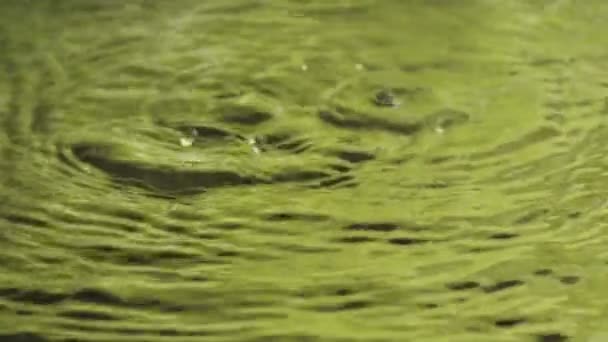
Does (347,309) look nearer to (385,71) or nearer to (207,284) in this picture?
(207,284)

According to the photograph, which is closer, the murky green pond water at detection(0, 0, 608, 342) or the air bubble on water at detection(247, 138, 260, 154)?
the murky green pond water at detection(0, 0, 608, 342)

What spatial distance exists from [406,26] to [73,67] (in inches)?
12.1

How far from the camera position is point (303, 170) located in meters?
0.68

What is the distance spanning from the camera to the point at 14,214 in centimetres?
63

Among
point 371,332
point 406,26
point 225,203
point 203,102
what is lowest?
point 371,332

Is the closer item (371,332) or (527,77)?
(371,332)

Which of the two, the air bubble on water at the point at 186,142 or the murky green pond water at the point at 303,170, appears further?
the air bubble on water at the point at 186,142

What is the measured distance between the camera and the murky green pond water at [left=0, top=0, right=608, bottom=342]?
0.56 meters

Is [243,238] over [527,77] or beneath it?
beneath

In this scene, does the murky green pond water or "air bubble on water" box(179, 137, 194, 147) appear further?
"air bubble on water" box(179, 137, 194, 147)

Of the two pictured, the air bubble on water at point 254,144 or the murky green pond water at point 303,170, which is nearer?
the murky green pond water at point 303,170

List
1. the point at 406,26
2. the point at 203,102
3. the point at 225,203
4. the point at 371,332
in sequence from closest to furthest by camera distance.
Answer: the point at 371,332
the point at 225,203
the point at 203,102
the point at 406,26

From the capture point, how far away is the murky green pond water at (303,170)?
0.56 meters

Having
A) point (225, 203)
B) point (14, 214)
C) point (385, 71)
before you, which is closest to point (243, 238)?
point (225, 203)
